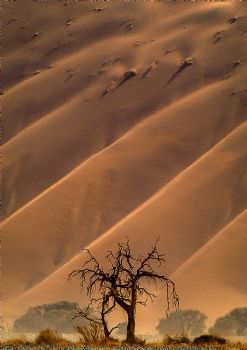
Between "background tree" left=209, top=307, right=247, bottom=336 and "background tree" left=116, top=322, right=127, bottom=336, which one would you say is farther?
"background tree" left=116, top=322, right=127, bottom=336

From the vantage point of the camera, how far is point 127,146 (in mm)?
58188

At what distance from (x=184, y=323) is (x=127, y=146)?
19.4 meters

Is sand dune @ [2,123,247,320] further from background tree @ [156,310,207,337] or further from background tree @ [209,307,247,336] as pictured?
background tree @ [209,307,247,336]

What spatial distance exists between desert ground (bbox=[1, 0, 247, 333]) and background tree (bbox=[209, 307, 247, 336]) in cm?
195

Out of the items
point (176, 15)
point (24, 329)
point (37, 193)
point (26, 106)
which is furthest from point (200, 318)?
point (176, 15)

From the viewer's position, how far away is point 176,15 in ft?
259

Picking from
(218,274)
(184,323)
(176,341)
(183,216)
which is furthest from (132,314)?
(183,216)

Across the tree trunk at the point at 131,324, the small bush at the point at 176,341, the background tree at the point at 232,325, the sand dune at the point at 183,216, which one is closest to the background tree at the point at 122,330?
the background tree at the point at 232,325

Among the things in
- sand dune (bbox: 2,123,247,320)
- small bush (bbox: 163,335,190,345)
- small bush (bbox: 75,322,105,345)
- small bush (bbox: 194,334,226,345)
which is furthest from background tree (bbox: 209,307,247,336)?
small bush (bbox: 75,322,105,345)

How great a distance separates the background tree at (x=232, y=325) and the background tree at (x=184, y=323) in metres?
0.78

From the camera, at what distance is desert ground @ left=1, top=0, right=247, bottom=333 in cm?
4734

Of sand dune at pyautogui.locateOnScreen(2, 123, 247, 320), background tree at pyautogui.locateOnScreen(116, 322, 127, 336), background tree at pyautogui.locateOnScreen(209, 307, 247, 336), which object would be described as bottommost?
background tree at pyautogui.locateOnScreen(209, 307, 247, 336)

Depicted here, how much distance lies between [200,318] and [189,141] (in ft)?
63.1

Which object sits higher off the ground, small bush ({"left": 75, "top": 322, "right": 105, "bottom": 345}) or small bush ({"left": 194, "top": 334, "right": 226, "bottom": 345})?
small bush ({"left": 75, "top": 322, "right": 105, "bottom": 345})
